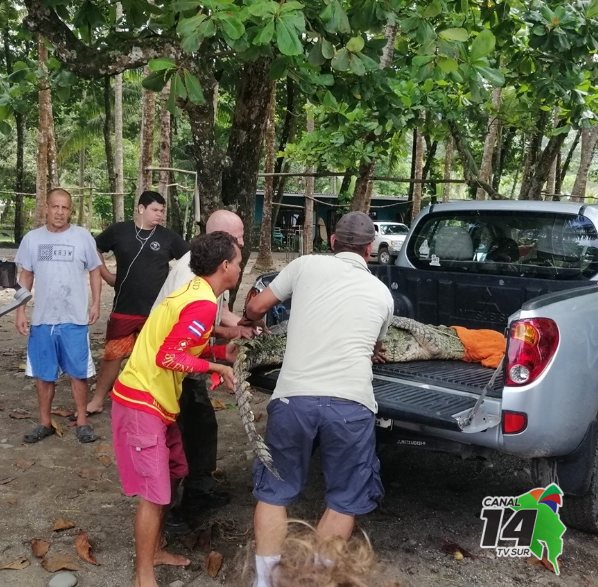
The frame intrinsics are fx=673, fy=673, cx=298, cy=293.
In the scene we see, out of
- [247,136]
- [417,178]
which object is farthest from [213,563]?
[417,178]

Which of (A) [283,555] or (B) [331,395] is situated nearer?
(A) [283,555]

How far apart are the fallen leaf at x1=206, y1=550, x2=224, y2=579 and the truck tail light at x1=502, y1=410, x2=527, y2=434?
57.1 inches

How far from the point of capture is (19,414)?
5184mm

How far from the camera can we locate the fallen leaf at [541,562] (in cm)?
323

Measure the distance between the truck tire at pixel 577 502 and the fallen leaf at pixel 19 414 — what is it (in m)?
3.74

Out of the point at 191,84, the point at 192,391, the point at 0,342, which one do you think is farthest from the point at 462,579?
the point at 0,342

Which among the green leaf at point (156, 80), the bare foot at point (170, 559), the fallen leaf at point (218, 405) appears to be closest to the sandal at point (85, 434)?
the fallen leaf at point (218, 405)

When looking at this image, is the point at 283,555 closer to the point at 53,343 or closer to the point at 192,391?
the point at 192,391

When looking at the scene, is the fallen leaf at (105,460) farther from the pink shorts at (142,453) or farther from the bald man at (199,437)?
the pink shorts at (142,453)

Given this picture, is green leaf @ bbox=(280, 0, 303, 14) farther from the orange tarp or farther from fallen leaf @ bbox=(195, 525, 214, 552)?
fallen leaf @ bbox=(195, 525, 214, 552)

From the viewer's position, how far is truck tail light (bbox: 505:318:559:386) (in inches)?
116

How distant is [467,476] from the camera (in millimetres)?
4371

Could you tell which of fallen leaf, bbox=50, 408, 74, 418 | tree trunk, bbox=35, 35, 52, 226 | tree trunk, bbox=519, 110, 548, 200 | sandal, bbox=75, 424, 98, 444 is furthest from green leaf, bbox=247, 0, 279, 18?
tree trunk, bbox=35, 35, 52, 226

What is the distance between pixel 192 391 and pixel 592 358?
202 cm
